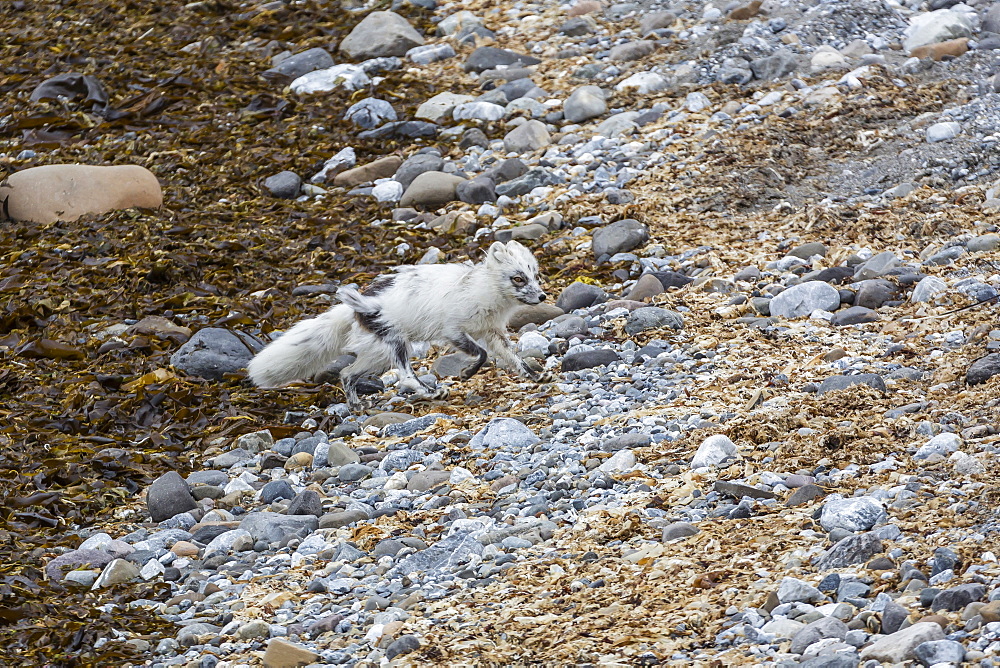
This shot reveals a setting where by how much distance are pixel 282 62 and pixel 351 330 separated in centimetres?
541

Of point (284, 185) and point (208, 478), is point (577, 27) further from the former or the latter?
point (208, 478)

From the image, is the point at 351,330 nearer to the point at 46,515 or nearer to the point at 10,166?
the point at 46,515

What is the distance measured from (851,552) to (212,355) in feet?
14.9

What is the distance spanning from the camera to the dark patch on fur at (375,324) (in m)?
7.14

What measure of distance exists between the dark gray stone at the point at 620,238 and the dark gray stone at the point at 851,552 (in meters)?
4.34

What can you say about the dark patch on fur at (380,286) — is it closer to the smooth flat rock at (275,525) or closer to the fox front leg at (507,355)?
the fox front leg at (507,355)

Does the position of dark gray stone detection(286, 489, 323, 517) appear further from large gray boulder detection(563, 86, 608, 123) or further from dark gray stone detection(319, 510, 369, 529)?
large gray boulder detection(563, 86, 608, 123)

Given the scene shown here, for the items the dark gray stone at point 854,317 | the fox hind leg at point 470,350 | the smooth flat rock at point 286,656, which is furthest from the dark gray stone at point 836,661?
the fox hind leg at point 470,350

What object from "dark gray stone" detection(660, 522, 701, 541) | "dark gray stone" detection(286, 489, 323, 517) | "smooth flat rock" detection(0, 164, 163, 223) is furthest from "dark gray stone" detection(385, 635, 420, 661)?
"smooth flat rock" detection(0, 164, 163, 223)

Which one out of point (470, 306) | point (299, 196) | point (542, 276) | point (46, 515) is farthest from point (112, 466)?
point (299, 196)

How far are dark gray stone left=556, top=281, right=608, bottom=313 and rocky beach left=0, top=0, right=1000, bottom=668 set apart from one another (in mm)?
28

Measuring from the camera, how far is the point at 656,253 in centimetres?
806

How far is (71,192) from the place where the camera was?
354 inches

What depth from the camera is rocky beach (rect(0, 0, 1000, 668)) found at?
429cm
